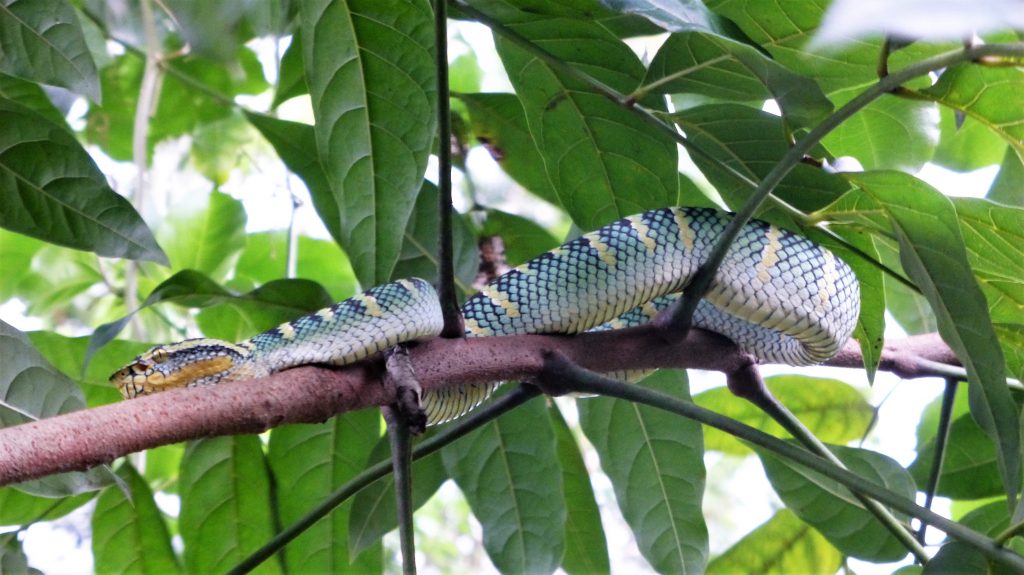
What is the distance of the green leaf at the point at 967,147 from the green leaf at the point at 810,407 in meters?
0.49

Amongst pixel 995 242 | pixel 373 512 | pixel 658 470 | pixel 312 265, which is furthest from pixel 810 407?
pixel 312 265

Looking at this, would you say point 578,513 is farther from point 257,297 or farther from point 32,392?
point 32,392

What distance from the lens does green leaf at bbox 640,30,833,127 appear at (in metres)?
0.85

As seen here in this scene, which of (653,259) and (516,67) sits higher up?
(516,67)

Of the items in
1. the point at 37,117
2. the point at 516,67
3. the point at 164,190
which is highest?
the point at 164,190

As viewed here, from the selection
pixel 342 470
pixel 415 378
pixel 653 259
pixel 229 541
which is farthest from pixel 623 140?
pixel 229 541

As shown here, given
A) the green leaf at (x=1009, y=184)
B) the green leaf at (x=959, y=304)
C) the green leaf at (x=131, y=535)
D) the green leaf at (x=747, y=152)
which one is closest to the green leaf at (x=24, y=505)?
the green leaf at (x=131, y=535)

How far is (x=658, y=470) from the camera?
1375 millimetres

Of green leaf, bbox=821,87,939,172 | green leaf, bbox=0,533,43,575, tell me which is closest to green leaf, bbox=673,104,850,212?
green leaf, bbox=821,87,939,172

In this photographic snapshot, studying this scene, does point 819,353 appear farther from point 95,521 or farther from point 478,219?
point 95,521

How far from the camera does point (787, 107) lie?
34.9 inches

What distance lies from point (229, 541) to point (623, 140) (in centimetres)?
79

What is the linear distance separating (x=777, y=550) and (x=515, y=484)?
1.48ft

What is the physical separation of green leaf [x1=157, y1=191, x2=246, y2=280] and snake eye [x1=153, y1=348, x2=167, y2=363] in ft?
2.14
